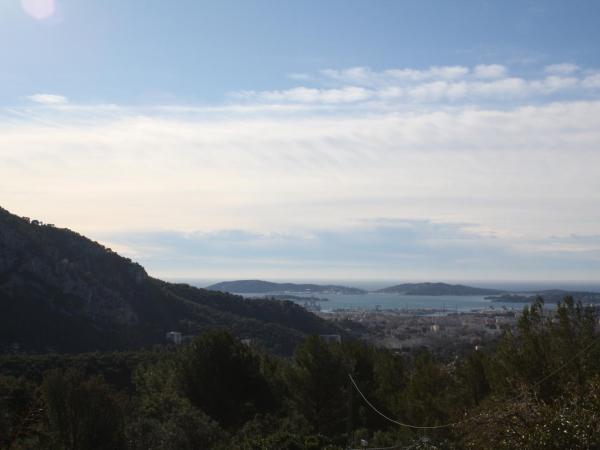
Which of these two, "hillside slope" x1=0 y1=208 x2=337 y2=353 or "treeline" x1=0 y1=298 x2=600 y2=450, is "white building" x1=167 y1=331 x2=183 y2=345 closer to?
"hillside slope" x1=0 y1=208 x2=337 y2=353

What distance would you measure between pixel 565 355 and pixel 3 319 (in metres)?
36.5

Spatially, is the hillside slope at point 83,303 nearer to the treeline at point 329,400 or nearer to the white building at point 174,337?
the white building at point 174,337

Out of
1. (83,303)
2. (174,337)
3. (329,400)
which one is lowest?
(174,337)

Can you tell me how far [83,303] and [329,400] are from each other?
32412 millimetres

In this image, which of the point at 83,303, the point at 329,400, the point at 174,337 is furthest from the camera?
the point at 174,337

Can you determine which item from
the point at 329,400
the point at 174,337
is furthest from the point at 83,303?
Result: the point at 329,400

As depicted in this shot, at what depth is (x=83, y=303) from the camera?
4862 cm

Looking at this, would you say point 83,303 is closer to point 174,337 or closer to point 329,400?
point 174,337

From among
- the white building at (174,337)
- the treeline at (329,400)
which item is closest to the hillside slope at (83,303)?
the white building at (174,337)

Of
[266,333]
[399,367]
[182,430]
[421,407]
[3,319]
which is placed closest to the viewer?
[182,430]

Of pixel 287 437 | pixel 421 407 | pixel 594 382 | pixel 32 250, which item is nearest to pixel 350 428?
pixel 421 407

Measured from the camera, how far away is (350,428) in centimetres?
1953

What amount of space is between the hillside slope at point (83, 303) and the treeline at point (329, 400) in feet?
44.1

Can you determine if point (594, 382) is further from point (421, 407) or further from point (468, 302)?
point (468, 302)
